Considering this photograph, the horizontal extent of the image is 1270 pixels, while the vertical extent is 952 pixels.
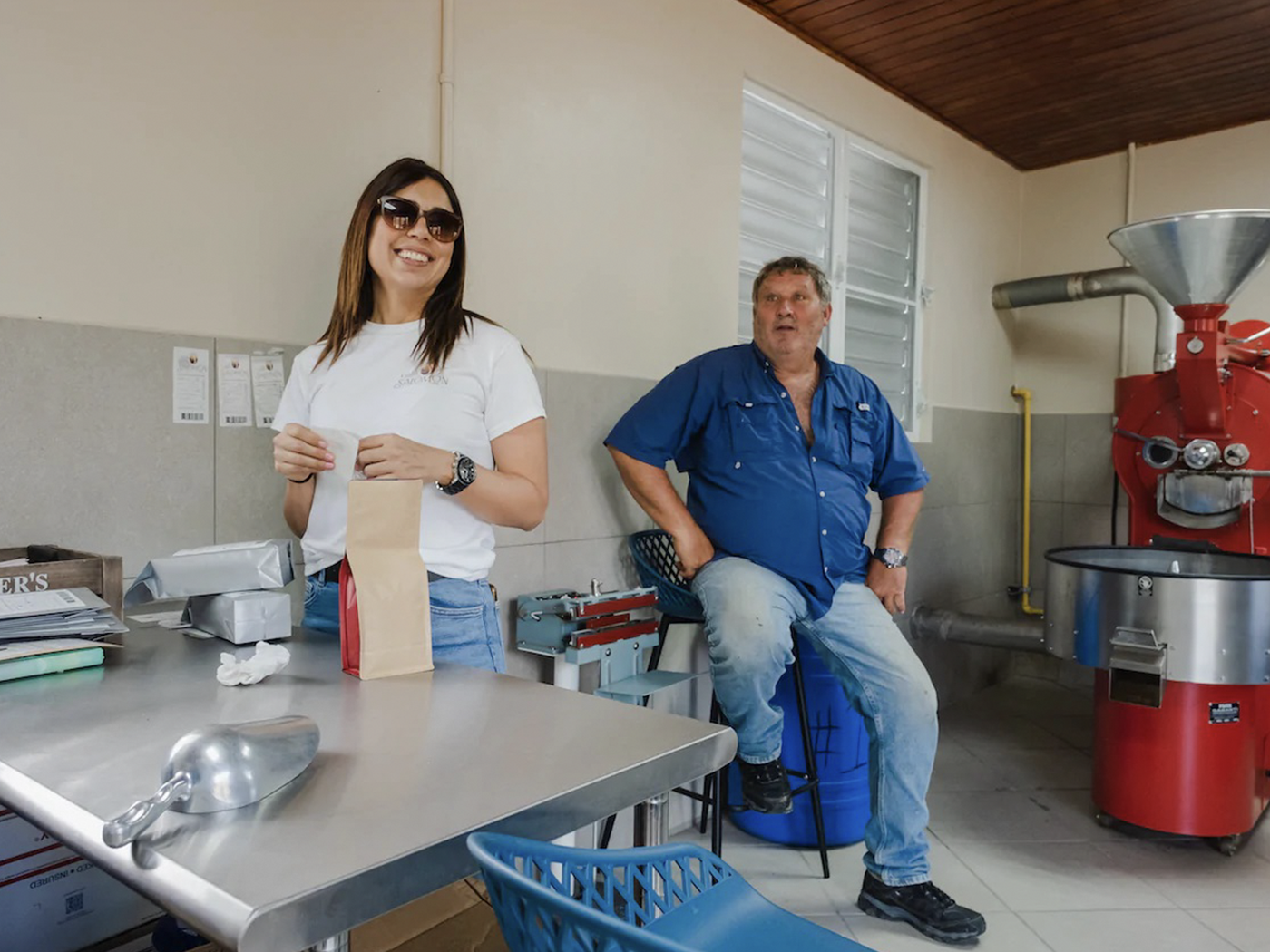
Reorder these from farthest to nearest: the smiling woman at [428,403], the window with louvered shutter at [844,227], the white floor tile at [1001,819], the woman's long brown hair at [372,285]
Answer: the window with louvered shutter at [844,227], the white floor tile at [1001,819], the woman's long brown hair at [372,285], the smiling woman at [428,403]

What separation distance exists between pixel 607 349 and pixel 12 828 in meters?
1.80

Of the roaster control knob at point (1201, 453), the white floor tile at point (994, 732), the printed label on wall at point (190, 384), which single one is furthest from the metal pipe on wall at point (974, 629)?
the printed label on wall at point (190, 384)

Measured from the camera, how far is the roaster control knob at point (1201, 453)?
2947 mm

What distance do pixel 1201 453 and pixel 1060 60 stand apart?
1.59 m

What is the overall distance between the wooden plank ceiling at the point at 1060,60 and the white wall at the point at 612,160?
209 millimetres

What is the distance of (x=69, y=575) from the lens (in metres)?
1.34

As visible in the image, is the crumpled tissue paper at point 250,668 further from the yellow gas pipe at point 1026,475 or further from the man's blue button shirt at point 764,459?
the yellow gas pipe at point 1026,475

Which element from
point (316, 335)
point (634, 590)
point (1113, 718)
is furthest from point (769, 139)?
point (1113, 718)

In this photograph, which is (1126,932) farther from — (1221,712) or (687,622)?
(687,622)

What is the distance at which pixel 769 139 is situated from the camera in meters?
3.31

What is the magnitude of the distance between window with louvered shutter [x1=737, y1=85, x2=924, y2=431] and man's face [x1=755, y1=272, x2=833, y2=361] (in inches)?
16.8

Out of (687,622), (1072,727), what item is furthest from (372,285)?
(1072,727)

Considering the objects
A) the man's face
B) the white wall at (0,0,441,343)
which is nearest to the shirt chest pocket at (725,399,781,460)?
the man's face

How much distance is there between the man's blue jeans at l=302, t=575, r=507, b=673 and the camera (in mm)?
1452
